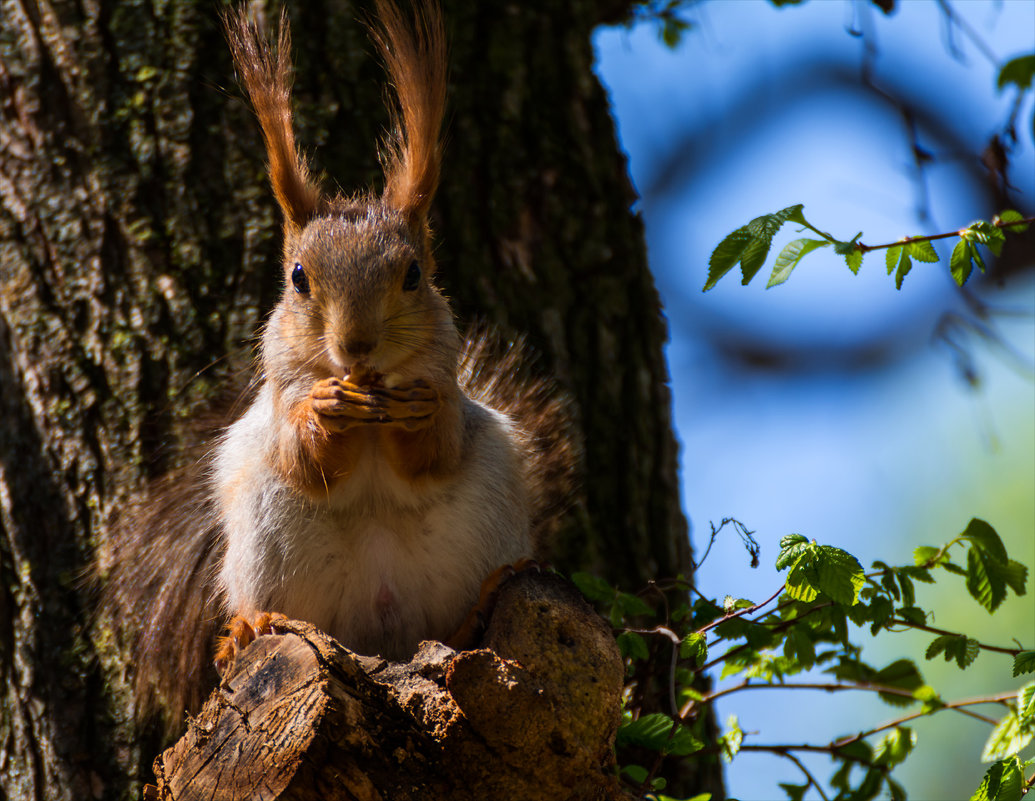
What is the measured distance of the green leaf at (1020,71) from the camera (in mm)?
920

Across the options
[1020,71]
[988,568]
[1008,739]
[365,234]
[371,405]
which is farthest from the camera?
[365,234]

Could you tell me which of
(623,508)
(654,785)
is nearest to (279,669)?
(654,785)

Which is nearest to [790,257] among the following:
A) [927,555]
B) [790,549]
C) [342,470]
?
[790,549]

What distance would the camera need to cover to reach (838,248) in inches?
49.3

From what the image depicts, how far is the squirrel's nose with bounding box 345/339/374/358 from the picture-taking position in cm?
156

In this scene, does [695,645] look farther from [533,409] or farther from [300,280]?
[300,280]

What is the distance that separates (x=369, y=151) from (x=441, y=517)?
0.77 m

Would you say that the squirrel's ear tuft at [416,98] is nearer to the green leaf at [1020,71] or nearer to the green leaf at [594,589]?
the green leaf at [594,589]

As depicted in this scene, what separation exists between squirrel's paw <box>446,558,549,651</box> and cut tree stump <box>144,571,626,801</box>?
23 cm

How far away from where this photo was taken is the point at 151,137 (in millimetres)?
2004

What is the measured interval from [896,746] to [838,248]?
81cm

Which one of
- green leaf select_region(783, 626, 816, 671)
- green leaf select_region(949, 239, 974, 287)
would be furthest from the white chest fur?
green leaf select_region(949, 239, 974, 287)

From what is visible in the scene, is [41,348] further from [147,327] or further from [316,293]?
[316,293]

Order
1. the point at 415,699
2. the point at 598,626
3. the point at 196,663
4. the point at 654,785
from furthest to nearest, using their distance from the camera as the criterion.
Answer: the point at 196,663, the point at 654,785, the point at 598,626, the point at 415,699
